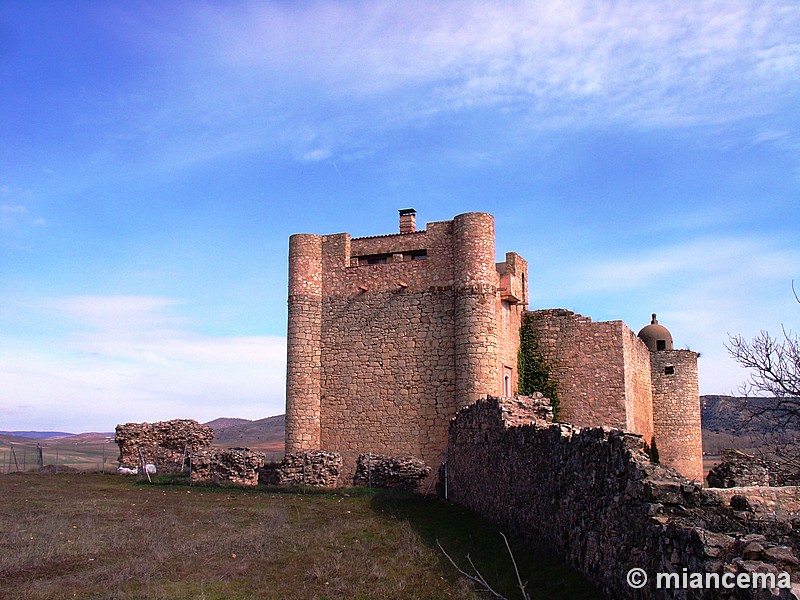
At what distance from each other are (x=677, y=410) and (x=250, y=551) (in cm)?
2554

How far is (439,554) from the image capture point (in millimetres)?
11680

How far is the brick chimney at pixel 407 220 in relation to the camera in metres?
27.8

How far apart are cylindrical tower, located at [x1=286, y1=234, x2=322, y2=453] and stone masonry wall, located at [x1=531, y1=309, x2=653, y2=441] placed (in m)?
8.94

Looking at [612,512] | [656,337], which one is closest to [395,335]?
[656,337]

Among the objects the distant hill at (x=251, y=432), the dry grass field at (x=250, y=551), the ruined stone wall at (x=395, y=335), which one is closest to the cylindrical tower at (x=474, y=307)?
the ruined stone wall at (x=395, y=335)

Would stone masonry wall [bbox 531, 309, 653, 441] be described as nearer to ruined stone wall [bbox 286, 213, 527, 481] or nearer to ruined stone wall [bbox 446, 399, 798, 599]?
ruined stone wall [bbox 286, 213, 527, 481]

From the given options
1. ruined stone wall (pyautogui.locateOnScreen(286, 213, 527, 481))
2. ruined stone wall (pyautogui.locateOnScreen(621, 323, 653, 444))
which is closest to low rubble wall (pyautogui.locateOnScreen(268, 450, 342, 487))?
ruined stone wall (pyautogui.locateOnScreen(286, 213, 527, 481))

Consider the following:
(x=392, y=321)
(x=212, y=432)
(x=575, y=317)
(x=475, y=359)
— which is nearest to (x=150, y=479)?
(x=212, y=432)

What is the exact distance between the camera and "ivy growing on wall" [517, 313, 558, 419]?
27.8m

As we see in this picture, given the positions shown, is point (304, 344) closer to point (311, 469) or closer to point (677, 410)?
point (311, 469)

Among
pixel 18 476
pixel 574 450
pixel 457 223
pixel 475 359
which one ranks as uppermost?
pixel 457 223

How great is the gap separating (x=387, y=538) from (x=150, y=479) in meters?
15.9

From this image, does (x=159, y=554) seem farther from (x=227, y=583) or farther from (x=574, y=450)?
(x=574, y=450)

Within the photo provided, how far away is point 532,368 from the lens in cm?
2817
